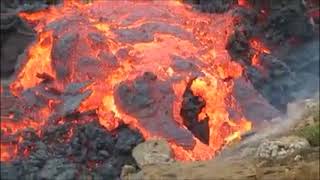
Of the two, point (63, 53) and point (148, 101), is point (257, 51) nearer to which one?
point (148, 101)

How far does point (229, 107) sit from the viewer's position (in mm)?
5602

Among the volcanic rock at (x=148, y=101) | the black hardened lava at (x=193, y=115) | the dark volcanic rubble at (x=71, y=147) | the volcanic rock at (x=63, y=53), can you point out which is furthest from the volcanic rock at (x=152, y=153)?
the volcanic rock at (x=63, y=53)

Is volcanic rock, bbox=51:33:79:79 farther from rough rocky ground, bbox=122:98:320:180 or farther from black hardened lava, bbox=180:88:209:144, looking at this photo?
rough rocky ground, bbox=122:98:320:180

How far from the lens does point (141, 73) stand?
18.8 ft

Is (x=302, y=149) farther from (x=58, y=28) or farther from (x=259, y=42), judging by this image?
(x=58, y=28)

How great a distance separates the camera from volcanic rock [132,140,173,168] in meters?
4.85

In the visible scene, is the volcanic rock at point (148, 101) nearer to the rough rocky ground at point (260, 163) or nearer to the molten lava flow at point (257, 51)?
the rough rocky ground at point (260, 163)

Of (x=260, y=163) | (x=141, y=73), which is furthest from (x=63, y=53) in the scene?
(x=260, y=163)

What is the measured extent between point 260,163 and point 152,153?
1.17 m

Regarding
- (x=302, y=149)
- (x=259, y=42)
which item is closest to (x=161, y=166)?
(x=302, y=149)

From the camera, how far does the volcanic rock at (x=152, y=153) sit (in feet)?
15.9

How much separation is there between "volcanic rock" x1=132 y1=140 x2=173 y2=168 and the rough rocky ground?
0.6 inches

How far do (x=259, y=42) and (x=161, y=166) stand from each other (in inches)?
93.6

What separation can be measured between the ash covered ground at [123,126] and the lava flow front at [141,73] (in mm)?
119
